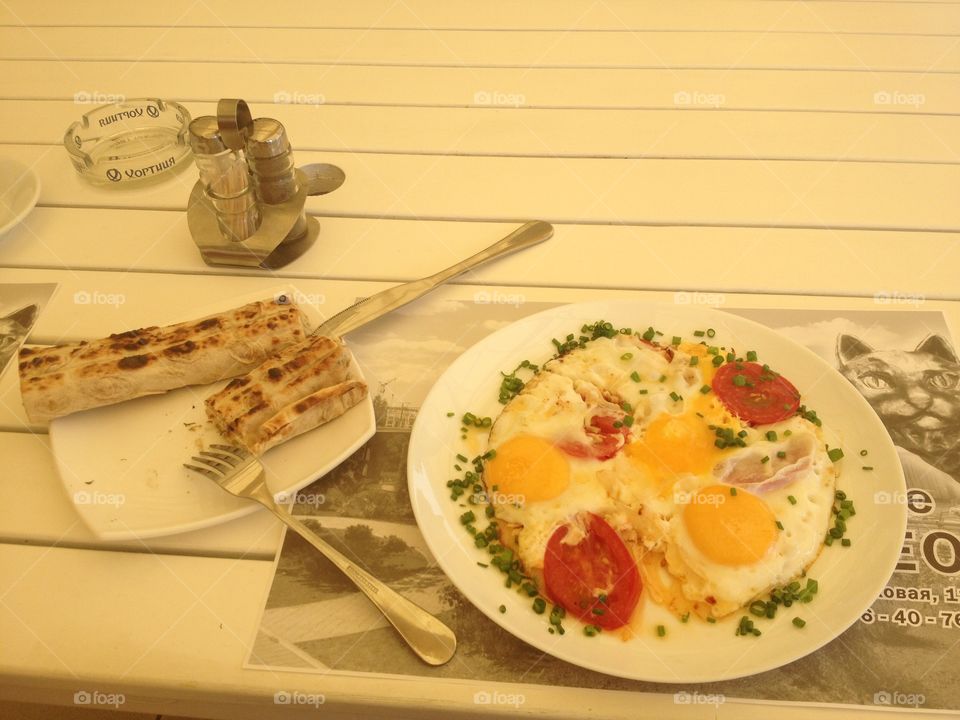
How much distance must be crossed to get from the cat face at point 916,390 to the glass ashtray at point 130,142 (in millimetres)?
2260

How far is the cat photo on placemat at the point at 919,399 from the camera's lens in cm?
166

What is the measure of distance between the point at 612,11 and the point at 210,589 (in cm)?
290

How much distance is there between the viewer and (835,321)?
2004 mm

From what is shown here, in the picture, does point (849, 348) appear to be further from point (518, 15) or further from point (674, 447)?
point (518, 15)

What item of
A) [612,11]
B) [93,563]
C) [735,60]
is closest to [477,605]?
[93,563]

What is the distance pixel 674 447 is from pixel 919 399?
2.33 feet

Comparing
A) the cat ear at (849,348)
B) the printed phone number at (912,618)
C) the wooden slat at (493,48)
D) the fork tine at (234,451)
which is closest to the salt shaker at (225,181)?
the fork tine at (234,451)

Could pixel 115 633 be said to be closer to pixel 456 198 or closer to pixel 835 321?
Result: pixel 456 198

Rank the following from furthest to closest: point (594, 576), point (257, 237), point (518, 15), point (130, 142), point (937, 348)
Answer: point (518, 15) → point (130, 142) → point (257, 237) → point (937, 348) → point (594, 576)

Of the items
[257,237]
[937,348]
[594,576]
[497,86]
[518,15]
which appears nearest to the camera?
[594,576]

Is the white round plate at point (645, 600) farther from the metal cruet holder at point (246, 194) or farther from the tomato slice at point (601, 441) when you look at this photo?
the metal cruet holder at point (246, 194)

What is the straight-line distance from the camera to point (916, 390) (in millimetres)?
1822

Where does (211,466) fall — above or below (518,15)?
below

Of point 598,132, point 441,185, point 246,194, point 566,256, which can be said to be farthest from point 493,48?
point 246,194
